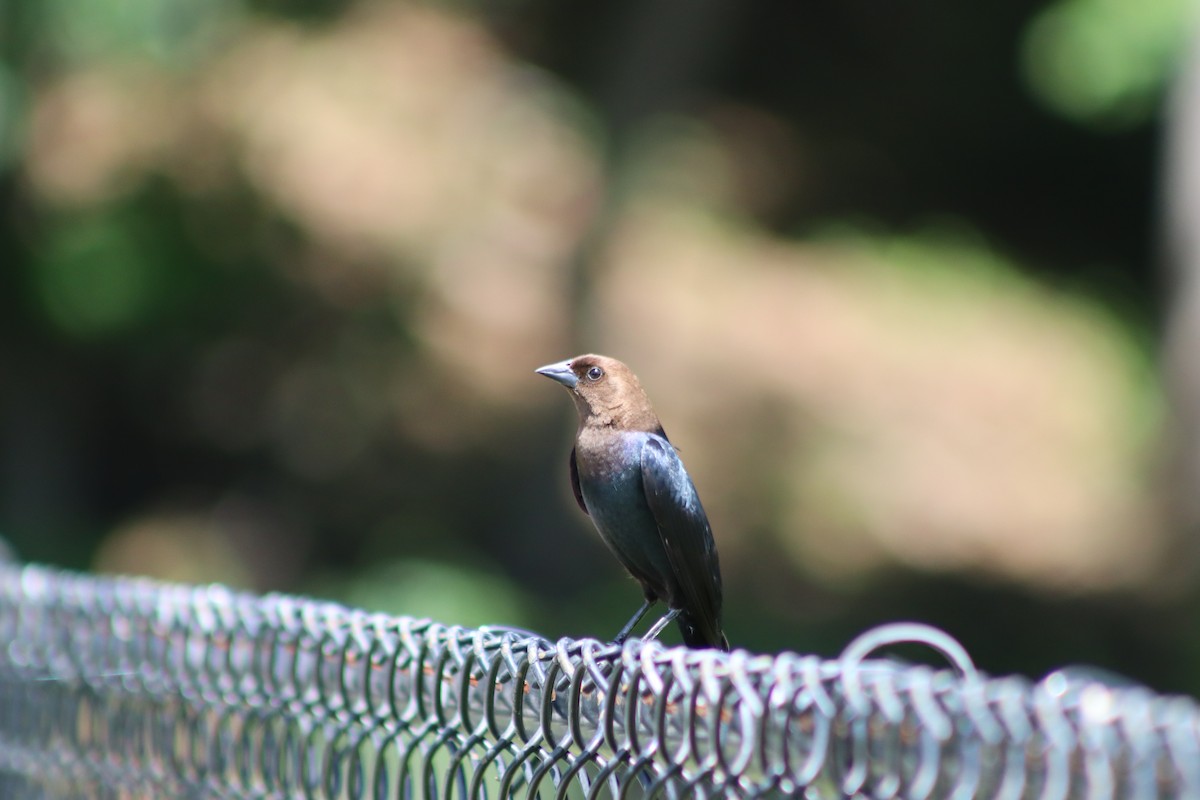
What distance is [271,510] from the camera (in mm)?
9977

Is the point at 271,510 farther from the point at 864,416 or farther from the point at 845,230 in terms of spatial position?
the point at 845,230

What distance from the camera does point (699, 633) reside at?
10.8ft

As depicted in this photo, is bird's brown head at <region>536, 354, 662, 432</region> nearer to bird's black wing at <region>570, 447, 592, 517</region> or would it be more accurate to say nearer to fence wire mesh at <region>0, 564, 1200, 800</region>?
bird's black wing at <region>570, 447, 592, 517</region>

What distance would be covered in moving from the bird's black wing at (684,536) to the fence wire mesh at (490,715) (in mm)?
1062

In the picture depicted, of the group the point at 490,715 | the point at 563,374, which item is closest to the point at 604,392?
the point at 563,374

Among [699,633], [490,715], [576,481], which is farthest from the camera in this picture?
[576,481]

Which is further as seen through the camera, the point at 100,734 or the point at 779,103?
the point at 779,103

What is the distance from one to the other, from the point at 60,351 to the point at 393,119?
439cm

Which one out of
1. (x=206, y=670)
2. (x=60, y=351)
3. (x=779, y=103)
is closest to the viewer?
(x=206, y=670)

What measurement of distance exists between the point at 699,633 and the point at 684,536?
0.94 feet

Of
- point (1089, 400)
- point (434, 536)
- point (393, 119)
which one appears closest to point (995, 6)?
point (1089, 400)

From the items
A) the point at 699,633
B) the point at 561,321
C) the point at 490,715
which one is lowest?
the point at 561,321

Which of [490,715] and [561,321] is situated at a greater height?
[490,715]

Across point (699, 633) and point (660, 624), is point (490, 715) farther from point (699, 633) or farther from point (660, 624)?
point (699, 633)
